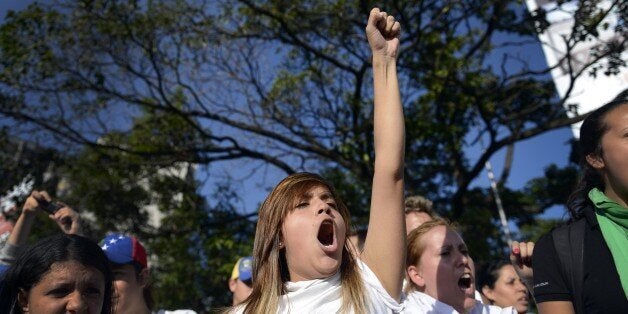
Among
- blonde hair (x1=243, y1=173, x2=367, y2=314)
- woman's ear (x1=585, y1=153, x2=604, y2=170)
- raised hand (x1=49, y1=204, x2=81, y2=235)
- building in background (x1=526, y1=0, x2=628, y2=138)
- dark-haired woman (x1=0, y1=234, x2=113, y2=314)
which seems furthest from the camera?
building in background (x1=526, y1=0, x2=628, y2=138)

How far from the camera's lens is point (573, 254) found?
2064 millimetres

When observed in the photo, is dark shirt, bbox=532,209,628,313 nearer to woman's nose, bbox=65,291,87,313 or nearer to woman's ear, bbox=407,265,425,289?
woman's ear, bbox=407,265,425,289

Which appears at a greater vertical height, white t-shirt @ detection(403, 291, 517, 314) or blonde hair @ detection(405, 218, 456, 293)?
blonde hair @ detection(405, 218, 456, 293)

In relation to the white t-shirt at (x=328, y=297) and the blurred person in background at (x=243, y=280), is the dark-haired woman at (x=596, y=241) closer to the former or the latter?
the white t-shirt at (x=328, y=297)

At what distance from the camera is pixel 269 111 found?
9.69 metres

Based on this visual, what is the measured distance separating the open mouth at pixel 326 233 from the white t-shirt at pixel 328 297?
0.11m

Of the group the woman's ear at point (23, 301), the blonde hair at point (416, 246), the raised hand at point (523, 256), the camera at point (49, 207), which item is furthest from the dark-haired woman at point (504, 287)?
the woman's ear at point (23, 301)

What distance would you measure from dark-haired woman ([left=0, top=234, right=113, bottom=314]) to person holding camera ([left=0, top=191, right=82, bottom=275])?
Result: 106 centimetres

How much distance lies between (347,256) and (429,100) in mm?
7239

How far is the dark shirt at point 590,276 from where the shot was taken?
1922mm

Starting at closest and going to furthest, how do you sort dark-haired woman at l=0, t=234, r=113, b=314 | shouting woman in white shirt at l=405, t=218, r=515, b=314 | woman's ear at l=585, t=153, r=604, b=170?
dark-haired woman at l=0, t=234, r=113, b=314
woman's ear at l=585, t=153, r=604, b=170
shouting woman in white shirt at l=405, t=218, r=515, b=314

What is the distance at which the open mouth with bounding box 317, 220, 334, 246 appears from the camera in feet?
6.57

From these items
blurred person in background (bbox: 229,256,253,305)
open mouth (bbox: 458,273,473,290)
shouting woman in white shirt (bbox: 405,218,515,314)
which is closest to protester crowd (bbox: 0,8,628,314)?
shouting woman in white shirt (bbox: 405,218,515,314)

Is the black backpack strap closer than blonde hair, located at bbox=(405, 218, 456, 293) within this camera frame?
Yes
